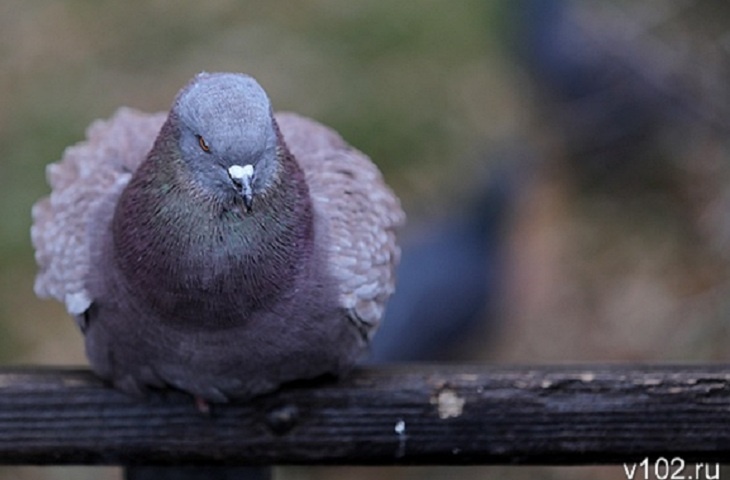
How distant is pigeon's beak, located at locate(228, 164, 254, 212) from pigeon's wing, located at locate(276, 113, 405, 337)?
0.42 m

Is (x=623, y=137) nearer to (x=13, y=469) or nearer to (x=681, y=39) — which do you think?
(x=681, y=39)

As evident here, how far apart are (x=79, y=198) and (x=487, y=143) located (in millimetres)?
3863

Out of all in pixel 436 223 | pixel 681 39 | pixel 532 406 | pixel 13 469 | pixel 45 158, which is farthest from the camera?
pixel 45 158

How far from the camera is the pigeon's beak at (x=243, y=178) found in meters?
2.42

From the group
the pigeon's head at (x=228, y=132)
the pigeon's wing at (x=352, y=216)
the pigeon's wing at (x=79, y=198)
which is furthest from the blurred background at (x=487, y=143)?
the pigeon's head at (x=228, y=132)

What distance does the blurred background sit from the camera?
546 centimetres

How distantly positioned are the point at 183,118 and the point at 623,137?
→ 13.8 feet

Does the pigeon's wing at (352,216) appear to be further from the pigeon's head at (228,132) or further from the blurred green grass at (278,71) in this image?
the blurred green grass at (278,71)

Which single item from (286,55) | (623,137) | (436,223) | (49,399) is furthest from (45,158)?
(49,399)

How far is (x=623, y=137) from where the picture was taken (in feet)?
20.9

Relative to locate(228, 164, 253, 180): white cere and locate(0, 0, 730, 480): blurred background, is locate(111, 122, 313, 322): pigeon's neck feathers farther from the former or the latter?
locate(0, 0, 730, 480): blurred background

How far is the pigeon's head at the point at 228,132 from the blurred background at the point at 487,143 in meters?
2.66

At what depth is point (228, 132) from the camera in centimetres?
240

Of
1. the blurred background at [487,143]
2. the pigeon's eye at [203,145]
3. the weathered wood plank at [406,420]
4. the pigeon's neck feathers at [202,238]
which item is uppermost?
the blurred background at [487,143]
